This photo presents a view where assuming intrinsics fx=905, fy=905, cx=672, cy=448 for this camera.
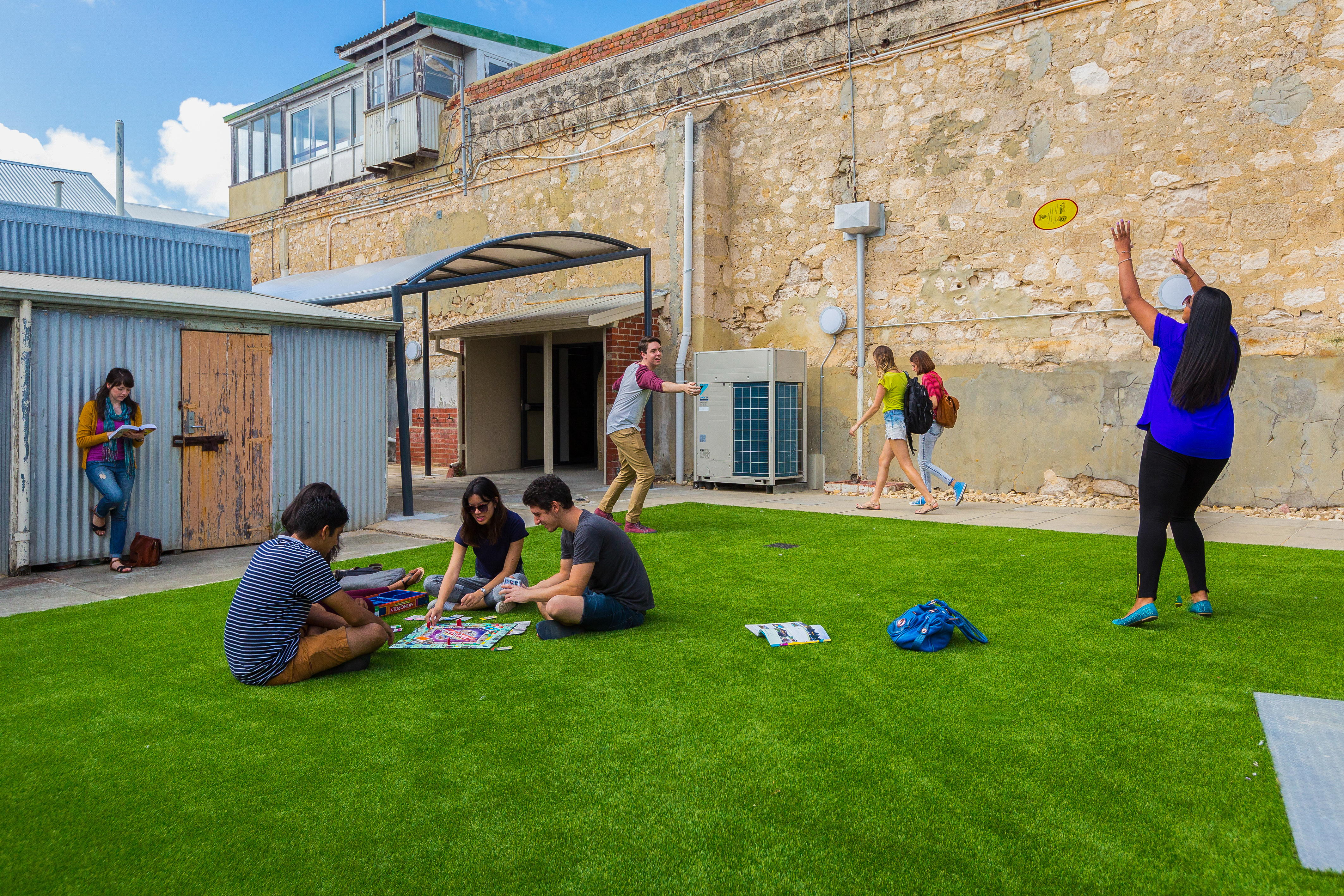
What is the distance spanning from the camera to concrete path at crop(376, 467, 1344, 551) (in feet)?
26.3

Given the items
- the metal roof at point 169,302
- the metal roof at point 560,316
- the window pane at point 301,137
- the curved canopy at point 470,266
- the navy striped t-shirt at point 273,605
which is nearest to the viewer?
the navy striped t-shirt at point 273,605

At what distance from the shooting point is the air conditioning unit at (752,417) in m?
11.7

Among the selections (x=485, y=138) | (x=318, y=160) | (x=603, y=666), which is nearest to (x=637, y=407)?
(x=603, y=666)

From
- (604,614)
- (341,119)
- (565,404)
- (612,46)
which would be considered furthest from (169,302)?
(341,119)

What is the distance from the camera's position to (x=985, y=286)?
35.8ft

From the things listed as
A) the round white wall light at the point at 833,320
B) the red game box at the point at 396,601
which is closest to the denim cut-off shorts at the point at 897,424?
the round white wall light at the point at 833,320

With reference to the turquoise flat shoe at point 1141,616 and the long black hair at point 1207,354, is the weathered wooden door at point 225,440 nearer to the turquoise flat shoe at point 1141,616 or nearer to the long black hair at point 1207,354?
the turquoise flat shoe at point 1141,616

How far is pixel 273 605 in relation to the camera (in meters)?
3.90

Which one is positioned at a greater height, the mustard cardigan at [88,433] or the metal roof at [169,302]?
the metal roof at [169,302]

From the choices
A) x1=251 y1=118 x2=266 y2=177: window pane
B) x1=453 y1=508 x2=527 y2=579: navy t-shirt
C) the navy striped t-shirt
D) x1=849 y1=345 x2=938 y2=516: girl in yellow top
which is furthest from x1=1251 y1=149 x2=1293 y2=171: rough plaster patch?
x1=251 y1=118 x2=266 y2=177: window pane

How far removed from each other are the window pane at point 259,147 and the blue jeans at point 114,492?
1633 cm

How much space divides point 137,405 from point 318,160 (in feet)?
46.8

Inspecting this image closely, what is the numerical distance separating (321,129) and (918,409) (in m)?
16.0

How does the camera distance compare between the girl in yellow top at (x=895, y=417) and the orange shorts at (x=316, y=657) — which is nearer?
the orange shorts at (x=316, y=657)
